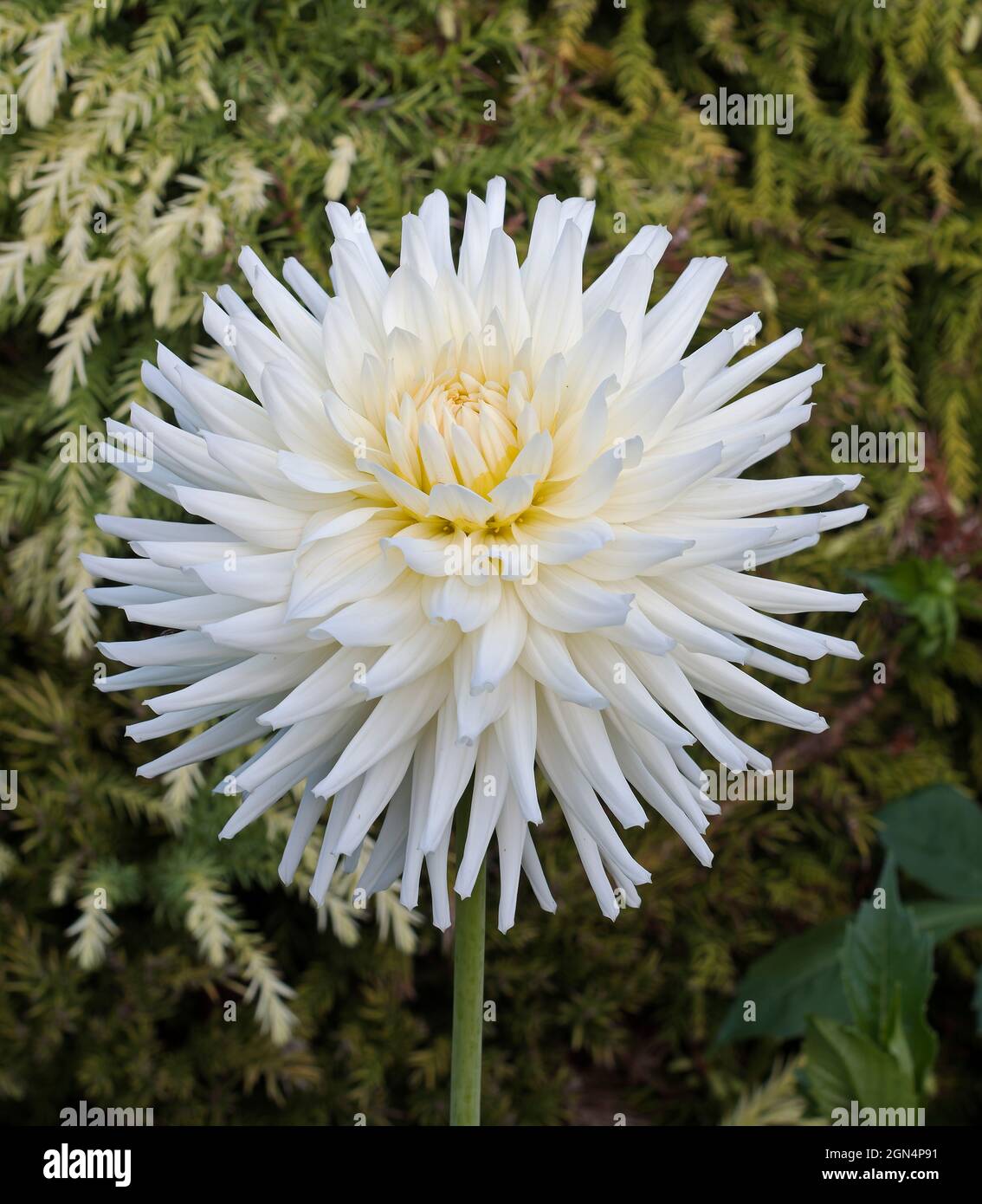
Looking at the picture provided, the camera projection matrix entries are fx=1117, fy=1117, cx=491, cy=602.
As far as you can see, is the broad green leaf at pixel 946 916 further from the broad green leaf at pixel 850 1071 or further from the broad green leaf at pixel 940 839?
the broad green leaf at pixel 850 1071

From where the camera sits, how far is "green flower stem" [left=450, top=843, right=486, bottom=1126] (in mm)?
489

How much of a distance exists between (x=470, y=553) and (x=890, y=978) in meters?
0.50

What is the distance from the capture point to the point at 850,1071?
76 cm

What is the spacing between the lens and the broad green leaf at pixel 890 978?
2.48ft

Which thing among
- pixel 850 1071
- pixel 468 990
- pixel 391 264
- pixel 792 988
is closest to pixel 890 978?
pixel 850 1071

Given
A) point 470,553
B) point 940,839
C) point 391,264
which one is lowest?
point 940,839

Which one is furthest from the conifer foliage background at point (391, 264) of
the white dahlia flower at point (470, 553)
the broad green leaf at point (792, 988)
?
the white dahlia flower at point (470, 553)

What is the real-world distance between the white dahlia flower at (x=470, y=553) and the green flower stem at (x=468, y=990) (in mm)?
15

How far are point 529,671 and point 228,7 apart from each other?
2.71 ft

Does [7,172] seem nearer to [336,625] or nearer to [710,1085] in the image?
[336,625]

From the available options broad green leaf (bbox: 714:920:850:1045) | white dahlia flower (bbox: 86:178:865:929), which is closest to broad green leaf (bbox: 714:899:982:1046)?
broad green leaf (bbox: 714:920:850:1045)

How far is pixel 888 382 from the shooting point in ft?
3.99

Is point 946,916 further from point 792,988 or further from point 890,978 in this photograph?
point 890,978
